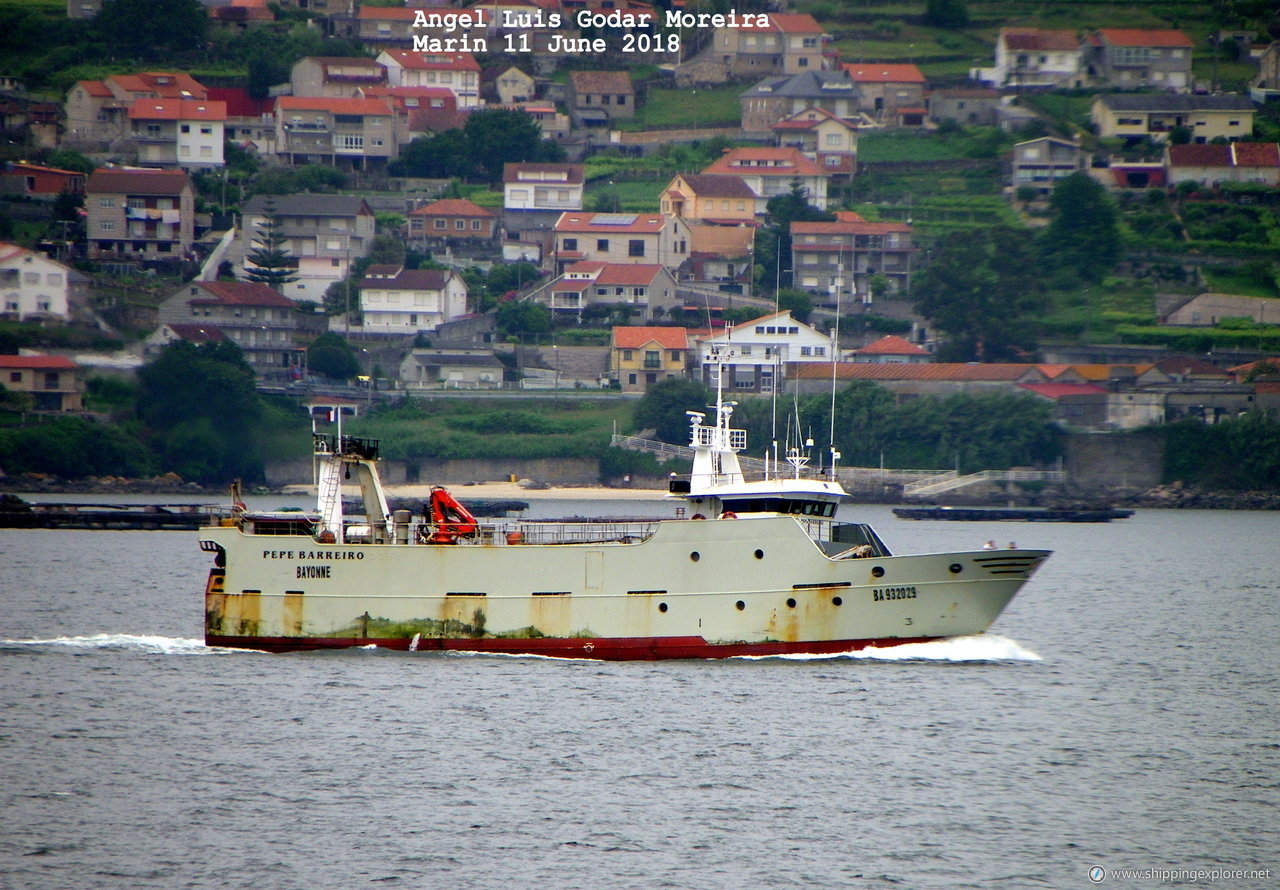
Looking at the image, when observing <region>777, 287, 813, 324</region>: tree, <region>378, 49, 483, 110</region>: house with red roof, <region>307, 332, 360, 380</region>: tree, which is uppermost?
<region>378, 49, 483, 110</region>: house with red roof

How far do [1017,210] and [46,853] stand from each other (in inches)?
4892

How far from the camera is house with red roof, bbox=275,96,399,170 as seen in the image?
15250 cm

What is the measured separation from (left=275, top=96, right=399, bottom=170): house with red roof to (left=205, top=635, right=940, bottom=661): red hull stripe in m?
117

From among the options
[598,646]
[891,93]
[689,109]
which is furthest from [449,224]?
[598,646]

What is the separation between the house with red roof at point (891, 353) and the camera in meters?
120

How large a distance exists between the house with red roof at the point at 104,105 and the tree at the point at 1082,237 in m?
74.6

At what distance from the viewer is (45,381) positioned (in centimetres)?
10450

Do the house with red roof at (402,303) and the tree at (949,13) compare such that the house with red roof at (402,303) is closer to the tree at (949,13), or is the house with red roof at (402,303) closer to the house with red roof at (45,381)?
the house with red roof at (45,381)

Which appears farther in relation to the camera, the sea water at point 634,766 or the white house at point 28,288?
the white house at point 28,288

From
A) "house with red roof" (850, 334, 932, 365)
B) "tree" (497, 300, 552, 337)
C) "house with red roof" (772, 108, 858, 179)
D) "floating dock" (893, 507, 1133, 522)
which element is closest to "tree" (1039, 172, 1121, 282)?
"house with red roof" (850, 334, 932, 365)

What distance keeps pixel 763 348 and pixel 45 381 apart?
4544 centimetres

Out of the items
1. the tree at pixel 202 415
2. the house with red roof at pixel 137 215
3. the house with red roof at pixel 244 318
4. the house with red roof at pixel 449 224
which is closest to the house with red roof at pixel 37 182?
the house with red roof at pixel 137 215

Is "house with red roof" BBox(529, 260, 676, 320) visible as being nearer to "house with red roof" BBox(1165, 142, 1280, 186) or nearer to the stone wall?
the stone wall

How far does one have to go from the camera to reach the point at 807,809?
30.0m
